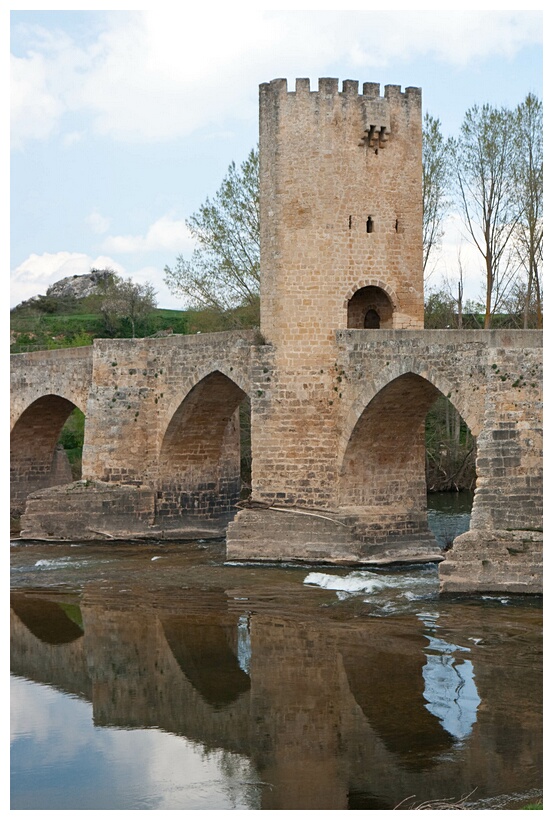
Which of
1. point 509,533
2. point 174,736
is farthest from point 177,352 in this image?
point 174,736

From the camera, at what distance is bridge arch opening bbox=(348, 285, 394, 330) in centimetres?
1806

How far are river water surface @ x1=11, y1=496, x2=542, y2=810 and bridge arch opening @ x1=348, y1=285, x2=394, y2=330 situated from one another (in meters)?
3.98

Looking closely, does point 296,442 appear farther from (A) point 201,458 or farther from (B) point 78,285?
(B) point 78,285

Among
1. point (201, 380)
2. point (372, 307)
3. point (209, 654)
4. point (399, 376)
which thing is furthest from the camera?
point (201, 380)

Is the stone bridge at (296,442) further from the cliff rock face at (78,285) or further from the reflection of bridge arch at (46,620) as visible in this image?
the cliff rock face at (78,285)

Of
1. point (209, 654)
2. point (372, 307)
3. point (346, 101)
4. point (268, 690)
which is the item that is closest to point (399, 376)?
point (372, 307)

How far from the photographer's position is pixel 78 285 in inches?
2077

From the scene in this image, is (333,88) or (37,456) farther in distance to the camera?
(37,456)

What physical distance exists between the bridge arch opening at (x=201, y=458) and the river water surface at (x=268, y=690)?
3.77 meters

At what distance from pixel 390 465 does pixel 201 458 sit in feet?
15.9

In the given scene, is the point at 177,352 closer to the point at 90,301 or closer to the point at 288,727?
the point at 288,727

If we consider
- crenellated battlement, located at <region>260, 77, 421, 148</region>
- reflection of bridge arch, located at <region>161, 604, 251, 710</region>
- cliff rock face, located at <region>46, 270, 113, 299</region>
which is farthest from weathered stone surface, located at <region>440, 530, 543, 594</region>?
cliff rock face, located at <region>46, 270, 113, 299</region>

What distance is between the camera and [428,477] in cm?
2705

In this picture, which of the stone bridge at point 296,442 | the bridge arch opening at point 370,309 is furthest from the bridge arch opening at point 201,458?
the bridge arch opening at point 370,309
